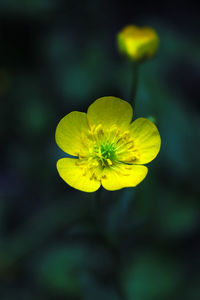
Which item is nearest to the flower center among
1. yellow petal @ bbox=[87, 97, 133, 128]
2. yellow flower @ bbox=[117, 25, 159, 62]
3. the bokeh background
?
yellow petal @ bbox=[87, 97, 133, 128]

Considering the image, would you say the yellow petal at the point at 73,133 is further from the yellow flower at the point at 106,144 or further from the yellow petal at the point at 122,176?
the yellow petal at the point at 122,176

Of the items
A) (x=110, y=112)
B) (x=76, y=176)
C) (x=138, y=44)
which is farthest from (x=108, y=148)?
(x=138, y=44)

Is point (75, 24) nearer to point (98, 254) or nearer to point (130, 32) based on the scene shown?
point (130, 32)

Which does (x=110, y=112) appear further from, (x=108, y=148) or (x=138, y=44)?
(x=138, y=44)

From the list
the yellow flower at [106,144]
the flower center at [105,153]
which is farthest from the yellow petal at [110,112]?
the flower center at [105,153]

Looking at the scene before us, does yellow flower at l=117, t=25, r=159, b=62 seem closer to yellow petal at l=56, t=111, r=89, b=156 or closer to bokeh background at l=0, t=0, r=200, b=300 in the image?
yellow petal at l=56, t=111, r=89, b=156

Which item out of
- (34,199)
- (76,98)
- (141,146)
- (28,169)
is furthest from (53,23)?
(141,146)

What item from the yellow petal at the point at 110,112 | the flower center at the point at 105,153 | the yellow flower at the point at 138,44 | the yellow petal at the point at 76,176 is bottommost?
the yellow petal at the point at 76,176
